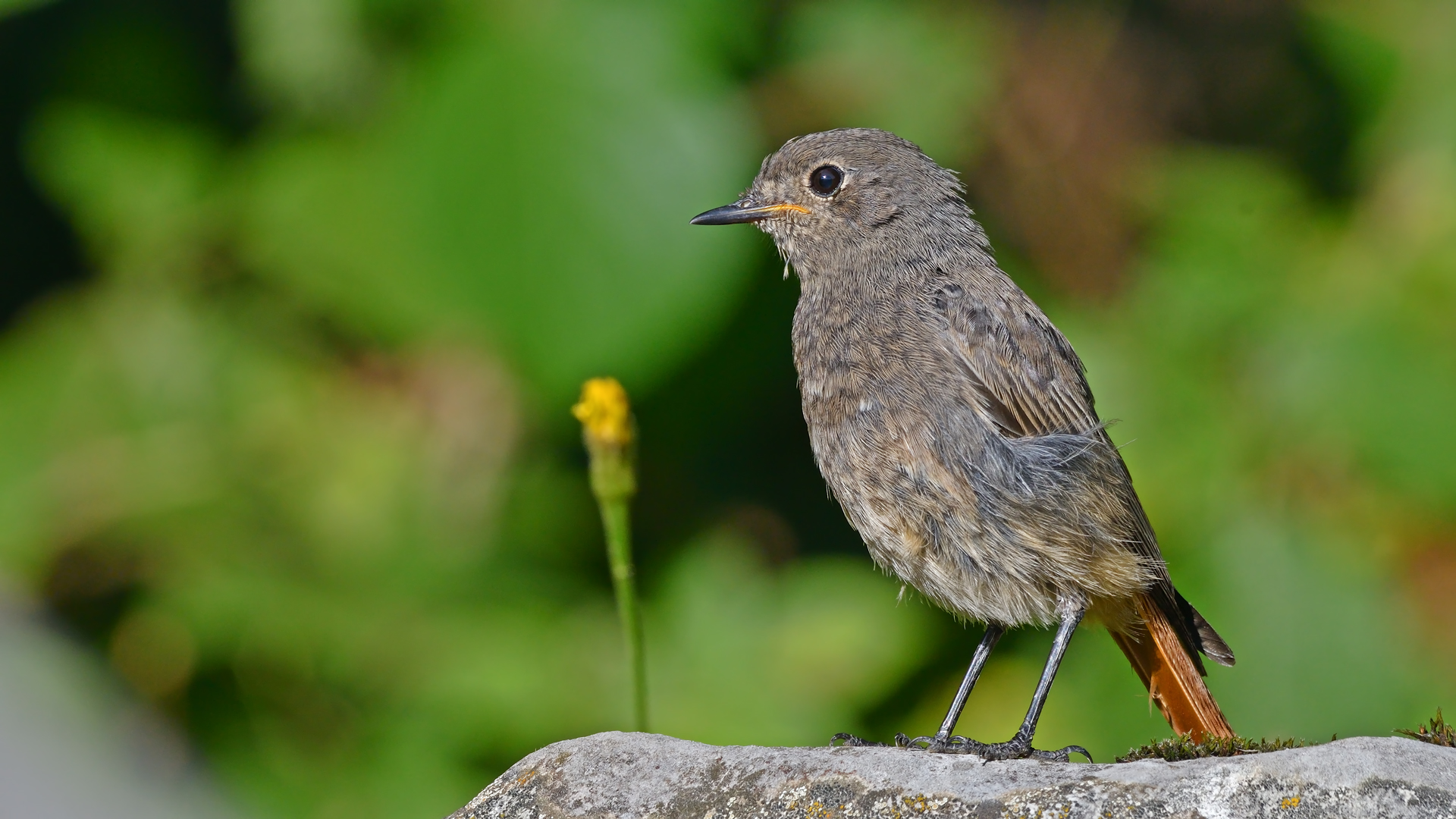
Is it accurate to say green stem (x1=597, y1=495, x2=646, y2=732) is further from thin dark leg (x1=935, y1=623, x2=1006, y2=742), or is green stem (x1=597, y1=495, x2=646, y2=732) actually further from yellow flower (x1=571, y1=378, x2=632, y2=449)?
thin dark leg (x1=935, y1=623, x2=1006, y2=742)

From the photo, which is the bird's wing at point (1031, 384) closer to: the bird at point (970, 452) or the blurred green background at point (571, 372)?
the bird at point (970, 452)

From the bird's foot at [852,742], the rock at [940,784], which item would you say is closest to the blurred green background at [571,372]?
the bird's foot at [852,742]

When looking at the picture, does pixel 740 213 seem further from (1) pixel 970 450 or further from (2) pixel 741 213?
(1) pixel 970 450

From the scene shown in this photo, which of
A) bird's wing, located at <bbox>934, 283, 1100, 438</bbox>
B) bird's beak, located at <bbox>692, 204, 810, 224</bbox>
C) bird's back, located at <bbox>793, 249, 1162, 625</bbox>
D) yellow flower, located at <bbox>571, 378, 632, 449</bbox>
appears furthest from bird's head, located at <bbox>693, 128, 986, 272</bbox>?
yellow flower, located at <bbox>571, 378, 632, 449</bbox>

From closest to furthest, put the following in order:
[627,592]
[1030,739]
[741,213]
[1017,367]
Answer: [627,592] → [1030,739] → [1017,367] → [741,213]

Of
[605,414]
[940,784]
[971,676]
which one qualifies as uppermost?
[605,414]

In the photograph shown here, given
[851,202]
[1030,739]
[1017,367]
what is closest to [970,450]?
[1017,367]

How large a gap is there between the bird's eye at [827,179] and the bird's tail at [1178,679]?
1552mm

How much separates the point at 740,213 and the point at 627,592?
1477mm

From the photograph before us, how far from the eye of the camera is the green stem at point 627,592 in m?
3.19

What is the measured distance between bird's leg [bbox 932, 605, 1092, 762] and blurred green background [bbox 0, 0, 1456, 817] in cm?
92

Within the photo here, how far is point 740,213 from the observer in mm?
4246

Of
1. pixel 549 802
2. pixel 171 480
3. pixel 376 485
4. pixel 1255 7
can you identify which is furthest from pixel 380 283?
pixel 1255 7

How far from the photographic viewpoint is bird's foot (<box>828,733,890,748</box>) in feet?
10.3
